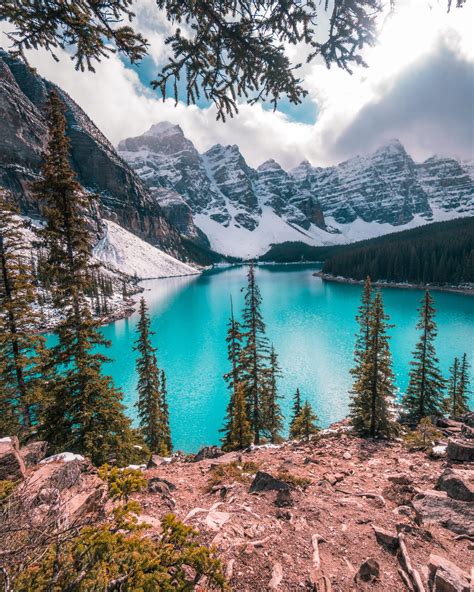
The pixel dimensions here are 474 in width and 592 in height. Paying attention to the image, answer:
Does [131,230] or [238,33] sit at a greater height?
[131,230]

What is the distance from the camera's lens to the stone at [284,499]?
6.08 m

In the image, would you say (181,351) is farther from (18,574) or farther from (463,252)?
(463,252)

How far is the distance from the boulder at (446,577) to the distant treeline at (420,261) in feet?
381

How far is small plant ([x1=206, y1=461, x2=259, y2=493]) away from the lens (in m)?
7.61

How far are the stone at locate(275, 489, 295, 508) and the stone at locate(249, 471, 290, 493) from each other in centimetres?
23

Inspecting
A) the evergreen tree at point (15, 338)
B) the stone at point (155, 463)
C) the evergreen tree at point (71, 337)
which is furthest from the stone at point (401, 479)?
the evergreen tree at point (15, 338)

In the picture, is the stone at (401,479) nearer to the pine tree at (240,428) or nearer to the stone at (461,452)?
the stone at (461,452)

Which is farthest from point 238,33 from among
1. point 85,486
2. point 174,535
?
point 85,486

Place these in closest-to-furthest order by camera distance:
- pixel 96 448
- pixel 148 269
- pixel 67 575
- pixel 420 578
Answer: pixel 67 575 → pixel 420 578 → pixel 96 448 → pixel 148 269

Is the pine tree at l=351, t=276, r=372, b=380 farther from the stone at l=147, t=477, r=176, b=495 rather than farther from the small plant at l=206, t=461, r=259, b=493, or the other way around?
the stone at l=147, t=477, r=176, b=495

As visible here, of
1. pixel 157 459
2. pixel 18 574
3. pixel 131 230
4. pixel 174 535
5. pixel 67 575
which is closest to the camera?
pixel 18 574

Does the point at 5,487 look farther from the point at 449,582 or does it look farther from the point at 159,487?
the point at 449,582

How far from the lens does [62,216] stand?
35.4 ft

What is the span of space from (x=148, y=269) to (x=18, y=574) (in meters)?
160
